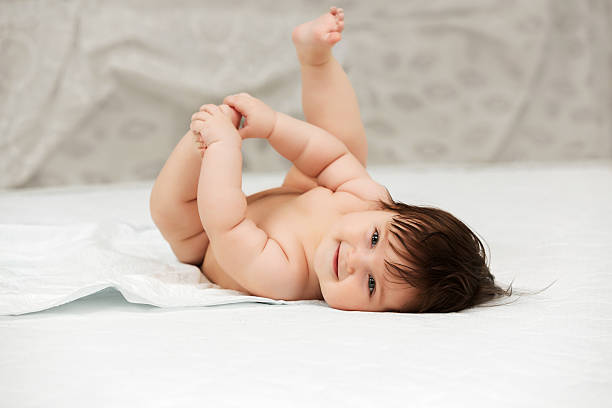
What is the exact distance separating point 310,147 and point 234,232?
24 centimetres

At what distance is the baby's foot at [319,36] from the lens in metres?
1.16

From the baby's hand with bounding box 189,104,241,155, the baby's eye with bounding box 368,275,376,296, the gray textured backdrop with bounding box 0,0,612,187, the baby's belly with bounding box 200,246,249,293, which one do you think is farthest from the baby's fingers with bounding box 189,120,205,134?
the gray textured backdrop with bounding box 0,0,612,187

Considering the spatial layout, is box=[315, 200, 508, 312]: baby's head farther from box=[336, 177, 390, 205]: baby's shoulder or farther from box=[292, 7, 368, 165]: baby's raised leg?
box=[292, 7, 368, 165]: baby's raised leg

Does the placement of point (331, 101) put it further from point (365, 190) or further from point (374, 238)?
point (374, 238)

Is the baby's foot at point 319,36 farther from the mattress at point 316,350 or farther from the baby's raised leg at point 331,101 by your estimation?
the mattress at point 316,350

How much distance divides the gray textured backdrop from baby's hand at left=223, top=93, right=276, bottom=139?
3.70 feet

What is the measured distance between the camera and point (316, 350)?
0.73m

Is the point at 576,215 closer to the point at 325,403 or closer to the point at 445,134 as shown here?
the point at 325,403

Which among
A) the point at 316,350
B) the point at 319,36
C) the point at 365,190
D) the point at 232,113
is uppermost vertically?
the point at 319,36

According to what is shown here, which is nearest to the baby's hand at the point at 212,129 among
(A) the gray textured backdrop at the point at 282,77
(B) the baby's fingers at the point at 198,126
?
(B) the baby's fingers at the point at 198,126

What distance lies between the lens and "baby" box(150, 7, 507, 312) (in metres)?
0.93

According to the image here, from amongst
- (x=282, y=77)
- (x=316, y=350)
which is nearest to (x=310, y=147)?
(x=316, y=350)

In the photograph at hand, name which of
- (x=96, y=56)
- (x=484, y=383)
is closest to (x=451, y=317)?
(x=484, y=383)

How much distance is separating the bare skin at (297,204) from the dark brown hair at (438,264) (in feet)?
0.07
